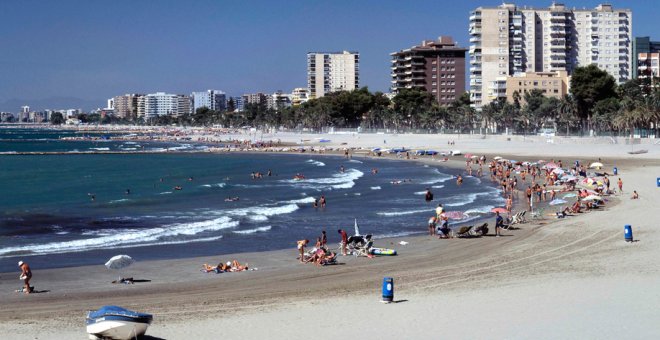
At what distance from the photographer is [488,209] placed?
124 feet

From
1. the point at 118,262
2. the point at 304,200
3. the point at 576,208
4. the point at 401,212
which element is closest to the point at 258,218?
the point at 401,212

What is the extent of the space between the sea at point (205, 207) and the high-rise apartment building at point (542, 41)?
56.3m

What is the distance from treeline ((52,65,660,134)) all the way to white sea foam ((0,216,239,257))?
57682 mm

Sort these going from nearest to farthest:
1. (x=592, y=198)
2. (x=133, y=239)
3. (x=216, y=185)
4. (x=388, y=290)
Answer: (x=388, y=290) → (x=133, y=239) → (x=592, y=198) → (x=216, y=185)

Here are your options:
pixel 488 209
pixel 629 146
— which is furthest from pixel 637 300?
pixel 629 146

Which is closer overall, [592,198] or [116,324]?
[116,324]

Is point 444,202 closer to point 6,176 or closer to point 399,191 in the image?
point 399,191

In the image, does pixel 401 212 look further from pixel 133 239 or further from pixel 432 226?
pixel 133 239

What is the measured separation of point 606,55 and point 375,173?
82.6 m

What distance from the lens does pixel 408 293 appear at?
18.5 metres

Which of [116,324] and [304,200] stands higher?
[116,324]

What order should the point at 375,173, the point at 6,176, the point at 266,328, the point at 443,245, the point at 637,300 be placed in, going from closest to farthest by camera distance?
1. the point at 266,328
2. the point at 637,300
3. the point at 443,245
4. the point at 375,173
5. the point at 6,176

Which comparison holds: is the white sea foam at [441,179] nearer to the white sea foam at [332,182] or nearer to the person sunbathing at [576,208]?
the white sea foam at [332,182]

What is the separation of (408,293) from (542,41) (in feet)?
396
